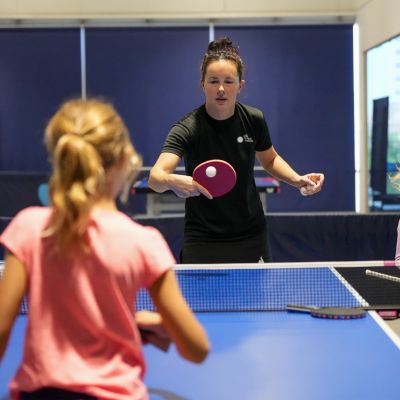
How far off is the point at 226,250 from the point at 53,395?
186 cm

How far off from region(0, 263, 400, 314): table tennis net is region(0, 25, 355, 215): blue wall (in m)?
7.67

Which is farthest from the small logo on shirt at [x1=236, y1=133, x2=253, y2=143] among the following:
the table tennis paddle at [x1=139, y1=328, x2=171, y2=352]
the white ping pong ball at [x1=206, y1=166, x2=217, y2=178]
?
the table tennis paddle at [x1=139, y1=328, x2=171, y2=352]

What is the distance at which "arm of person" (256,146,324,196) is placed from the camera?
10.3ft

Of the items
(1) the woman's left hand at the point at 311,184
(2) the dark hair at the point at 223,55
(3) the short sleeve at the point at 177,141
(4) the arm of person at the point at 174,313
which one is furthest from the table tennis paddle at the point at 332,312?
(4) the arm of person at the point at 174,313

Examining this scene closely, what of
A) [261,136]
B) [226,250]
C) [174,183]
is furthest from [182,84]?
[174,183]

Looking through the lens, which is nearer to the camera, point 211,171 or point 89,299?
point 89,299

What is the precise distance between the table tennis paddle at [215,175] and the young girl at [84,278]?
1.38 metres

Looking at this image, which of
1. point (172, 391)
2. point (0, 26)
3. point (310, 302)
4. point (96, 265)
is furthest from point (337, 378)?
point (0, 26)

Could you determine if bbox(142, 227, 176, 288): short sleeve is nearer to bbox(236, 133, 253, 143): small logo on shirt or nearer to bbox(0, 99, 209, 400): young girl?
bbox(0, 99, 209, 400): young girl

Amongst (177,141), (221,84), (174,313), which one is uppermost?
(221,84)

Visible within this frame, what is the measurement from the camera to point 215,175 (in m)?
2.80

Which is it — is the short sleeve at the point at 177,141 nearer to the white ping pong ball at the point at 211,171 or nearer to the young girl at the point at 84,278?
the white ping pong ball at the point at 211,171

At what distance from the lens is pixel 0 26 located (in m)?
10.9

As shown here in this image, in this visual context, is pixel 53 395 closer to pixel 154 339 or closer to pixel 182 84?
pixel 154 339
